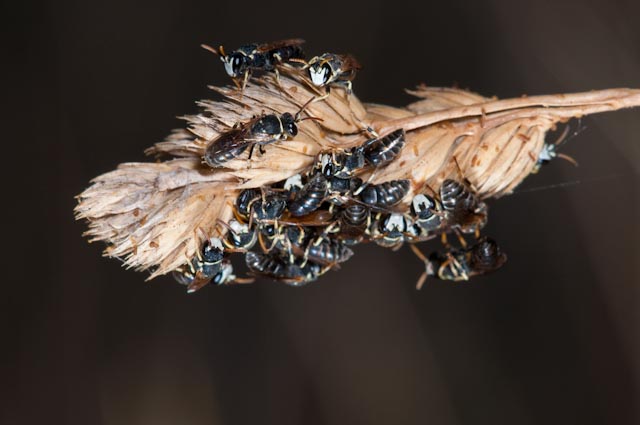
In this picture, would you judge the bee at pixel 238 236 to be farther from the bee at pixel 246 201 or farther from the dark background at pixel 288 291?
the dark background at pixel 288 291

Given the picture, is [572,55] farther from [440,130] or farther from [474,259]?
[440,130]

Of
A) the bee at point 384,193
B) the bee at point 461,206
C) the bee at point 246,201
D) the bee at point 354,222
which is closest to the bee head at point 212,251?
the bee at point 246,201

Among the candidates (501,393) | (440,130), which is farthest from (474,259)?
(501,393)

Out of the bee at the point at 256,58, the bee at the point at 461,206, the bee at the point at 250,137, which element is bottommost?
the bee at the point at 461,206

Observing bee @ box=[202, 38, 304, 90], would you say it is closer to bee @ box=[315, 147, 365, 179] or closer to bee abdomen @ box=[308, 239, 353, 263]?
bee @ box=[315, 147, 365, 179]

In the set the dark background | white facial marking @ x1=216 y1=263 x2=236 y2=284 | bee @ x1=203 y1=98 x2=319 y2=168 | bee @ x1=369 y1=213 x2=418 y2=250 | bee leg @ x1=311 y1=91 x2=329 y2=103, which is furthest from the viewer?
the dark background

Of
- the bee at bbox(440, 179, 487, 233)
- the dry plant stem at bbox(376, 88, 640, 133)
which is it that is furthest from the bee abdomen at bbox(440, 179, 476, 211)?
the dry plant stem at bbox(376, 88, 640, 133)

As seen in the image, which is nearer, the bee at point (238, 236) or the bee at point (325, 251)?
the bee at point (238, 236)

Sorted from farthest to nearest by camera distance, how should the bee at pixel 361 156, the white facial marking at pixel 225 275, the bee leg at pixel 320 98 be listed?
the white facial marking at pixel 225 275, the bee leg at pixel 320 98, the bee at pixel 361 156
